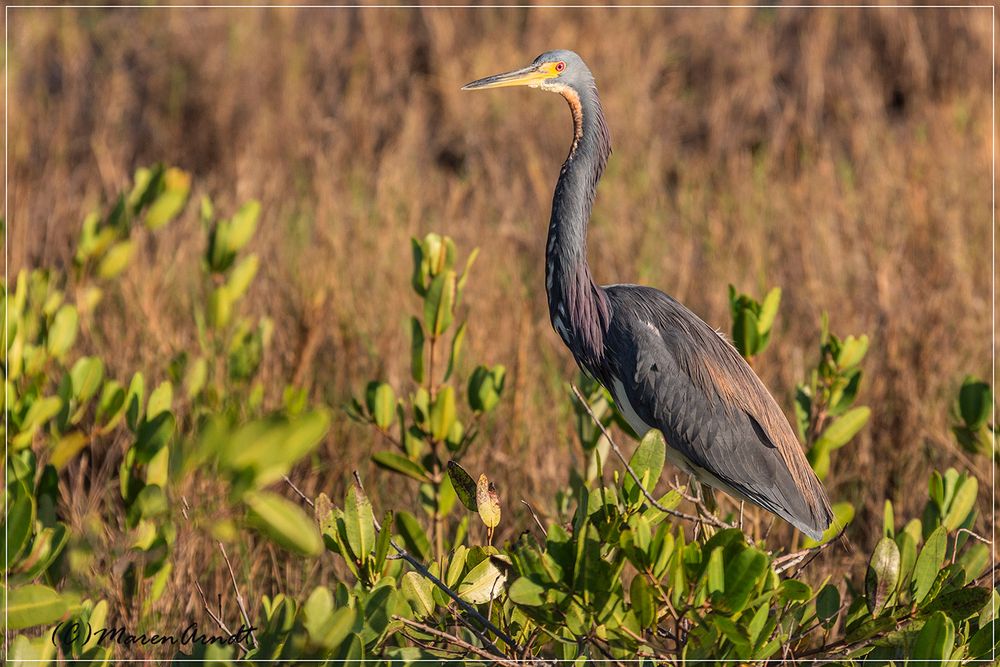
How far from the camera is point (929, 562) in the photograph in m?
1.79

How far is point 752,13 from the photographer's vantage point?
21.1 feet

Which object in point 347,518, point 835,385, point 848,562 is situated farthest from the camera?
point 848,562

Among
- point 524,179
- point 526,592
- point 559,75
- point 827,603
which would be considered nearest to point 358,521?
point 526,592

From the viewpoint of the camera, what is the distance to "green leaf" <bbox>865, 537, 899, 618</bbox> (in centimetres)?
176

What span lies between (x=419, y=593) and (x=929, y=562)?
2.81 feet

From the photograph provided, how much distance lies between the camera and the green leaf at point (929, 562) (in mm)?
1781

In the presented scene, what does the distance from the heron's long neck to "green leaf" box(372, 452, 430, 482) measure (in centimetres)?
50

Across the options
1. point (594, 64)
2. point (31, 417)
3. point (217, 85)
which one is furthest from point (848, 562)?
point (217, 85)

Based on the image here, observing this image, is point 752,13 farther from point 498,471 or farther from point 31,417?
point 31,417

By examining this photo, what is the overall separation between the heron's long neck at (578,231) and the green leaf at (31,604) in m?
1.44

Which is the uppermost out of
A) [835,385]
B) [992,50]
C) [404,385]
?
[992,50]

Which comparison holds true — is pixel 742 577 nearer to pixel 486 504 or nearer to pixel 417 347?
pixel 486 504

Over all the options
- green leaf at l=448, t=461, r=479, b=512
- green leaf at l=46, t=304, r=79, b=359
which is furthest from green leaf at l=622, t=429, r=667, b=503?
green leaf at l=46, t=304, r=79, b=359

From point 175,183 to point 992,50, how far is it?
14.4 ft
